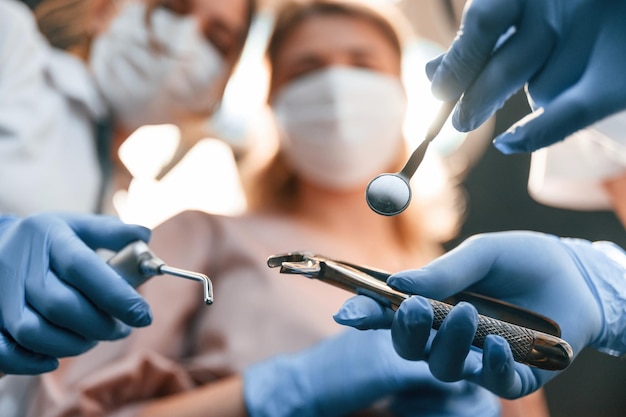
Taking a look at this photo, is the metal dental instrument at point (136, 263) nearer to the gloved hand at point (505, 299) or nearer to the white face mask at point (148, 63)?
the gloved hand at point (505, 299)

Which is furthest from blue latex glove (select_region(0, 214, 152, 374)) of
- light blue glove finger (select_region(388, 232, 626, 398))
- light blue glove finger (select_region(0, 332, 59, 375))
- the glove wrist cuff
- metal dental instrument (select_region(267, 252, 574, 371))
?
the glove wrist cuff

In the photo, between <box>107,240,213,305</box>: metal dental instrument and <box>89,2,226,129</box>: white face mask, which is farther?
<box>89,2,226,129</box>: white face mask

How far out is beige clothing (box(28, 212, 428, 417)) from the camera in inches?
37.9

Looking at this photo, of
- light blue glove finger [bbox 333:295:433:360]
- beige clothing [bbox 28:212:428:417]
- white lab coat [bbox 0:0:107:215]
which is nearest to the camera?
light blue glove finger [bbox 333:295:433:360]

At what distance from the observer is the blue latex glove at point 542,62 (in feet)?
2.12

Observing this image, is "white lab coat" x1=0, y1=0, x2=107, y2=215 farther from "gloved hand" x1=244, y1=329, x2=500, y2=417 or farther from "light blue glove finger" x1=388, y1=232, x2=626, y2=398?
"light blue glove finger" x1=388, y1=232, x2=626, y2=398

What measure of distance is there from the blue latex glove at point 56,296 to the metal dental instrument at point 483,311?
20 cm

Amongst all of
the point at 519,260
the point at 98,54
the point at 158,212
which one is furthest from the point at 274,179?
the point at 519,260

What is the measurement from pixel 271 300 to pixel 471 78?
569 mm

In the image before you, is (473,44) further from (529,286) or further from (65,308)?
(65,308)

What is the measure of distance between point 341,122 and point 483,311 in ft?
2.00

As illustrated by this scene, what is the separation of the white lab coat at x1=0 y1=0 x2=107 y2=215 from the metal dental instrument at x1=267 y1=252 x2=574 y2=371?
0.61 m

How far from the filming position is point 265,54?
1.41 m

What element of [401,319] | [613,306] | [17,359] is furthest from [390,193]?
[17,359]
